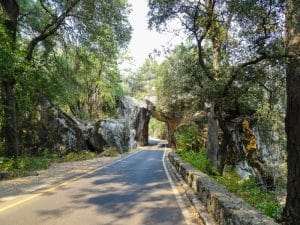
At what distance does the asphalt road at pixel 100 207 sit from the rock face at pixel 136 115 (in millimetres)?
38823

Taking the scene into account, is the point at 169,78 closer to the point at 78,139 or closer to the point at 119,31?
the point at 78,139

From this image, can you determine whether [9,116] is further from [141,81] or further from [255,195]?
[141,81]

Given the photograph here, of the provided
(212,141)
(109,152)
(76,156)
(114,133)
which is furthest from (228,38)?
(114,133)

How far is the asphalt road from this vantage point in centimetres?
756

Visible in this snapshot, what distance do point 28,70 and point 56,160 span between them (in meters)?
8.76

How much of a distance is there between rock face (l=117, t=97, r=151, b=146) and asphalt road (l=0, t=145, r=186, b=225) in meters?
38.8

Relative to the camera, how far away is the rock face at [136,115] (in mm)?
52003

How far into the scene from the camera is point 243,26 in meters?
12.9

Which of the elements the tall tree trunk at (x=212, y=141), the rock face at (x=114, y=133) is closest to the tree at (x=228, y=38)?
the tall tree trunk at (x=212, y=141)

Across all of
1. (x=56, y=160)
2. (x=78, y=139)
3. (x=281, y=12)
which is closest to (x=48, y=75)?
(x=56, y=160)

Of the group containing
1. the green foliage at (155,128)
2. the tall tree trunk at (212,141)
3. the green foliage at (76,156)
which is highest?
the green foliage at (155,128)

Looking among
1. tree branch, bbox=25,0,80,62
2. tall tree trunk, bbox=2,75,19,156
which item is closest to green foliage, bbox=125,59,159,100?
tree branch, bbox=25,0,80,62

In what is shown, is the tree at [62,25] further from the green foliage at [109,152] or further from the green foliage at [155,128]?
the green foliage at [155,128]

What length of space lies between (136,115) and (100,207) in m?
49.8
